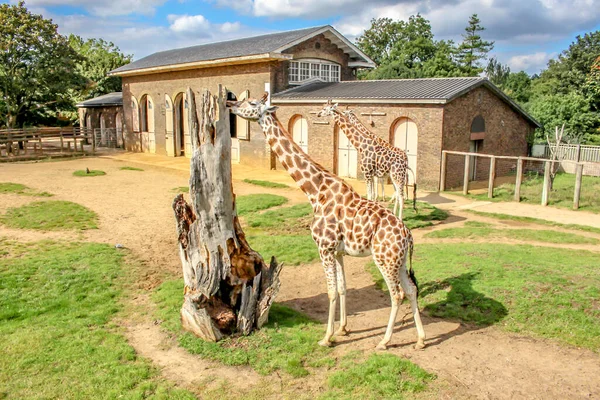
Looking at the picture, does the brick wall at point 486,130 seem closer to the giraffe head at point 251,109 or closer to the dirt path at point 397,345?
the dirt path at point 397,345

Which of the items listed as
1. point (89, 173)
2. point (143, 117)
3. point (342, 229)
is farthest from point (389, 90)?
point (143, 117)

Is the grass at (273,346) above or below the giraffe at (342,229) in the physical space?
below

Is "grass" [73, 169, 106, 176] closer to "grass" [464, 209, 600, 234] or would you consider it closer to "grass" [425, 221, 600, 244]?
"grass" [464, 209, 600, 234]

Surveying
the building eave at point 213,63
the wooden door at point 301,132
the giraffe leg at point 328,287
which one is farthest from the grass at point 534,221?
the building eave at point 213,63

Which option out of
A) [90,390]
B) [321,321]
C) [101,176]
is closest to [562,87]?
[101,176]

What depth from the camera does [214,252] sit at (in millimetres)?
7340

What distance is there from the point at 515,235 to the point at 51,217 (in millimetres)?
12078

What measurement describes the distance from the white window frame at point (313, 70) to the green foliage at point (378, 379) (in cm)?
A: 2038

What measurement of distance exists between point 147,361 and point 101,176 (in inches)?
686

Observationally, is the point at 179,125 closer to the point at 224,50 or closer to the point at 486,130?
the point at 224,50

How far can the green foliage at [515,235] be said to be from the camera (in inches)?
483

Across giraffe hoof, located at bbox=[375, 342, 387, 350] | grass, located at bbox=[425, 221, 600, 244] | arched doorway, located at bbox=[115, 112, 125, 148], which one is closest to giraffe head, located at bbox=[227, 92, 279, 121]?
giraffe hoof, located at bbox=[375, 342, 387, 350]

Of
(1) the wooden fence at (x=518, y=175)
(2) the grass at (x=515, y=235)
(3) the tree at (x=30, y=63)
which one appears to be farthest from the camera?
(3) the tree at (x=30, y=63)

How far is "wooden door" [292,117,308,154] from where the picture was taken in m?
23.3
